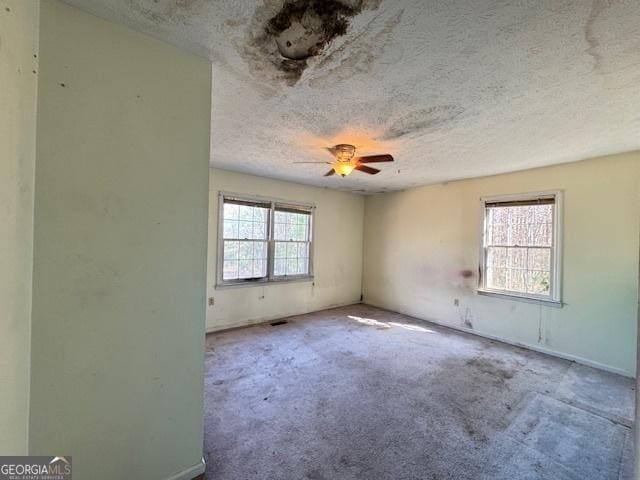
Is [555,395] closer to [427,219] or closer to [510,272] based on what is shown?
[510,272]

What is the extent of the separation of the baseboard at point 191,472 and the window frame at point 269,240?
2.72 metres

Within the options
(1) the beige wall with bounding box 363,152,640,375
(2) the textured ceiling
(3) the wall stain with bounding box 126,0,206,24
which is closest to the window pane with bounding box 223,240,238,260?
(2) the textured ceiling

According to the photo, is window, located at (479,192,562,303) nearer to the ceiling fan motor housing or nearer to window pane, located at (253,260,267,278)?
the ceiling fan motor housing

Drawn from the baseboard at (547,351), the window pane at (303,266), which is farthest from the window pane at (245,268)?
the baseboard at (547,351)

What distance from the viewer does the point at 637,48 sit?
1419mm

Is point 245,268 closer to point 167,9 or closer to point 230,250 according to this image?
point 230,250

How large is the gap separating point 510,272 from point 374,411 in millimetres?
2985

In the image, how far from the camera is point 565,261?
3.40 meters

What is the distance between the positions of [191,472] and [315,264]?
3934 millimetres

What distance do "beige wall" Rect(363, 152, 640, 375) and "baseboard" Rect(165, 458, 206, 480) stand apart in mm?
4066

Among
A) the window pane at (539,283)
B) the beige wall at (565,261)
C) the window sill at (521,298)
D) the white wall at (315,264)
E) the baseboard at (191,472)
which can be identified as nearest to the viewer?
the baseboard at (191,472)

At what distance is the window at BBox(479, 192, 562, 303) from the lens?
3512 mm

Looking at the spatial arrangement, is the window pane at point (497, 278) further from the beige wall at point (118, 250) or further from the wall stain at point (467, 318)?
the beige wall at point (118, 250)

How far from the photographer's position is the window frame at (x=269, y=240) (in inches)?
163
